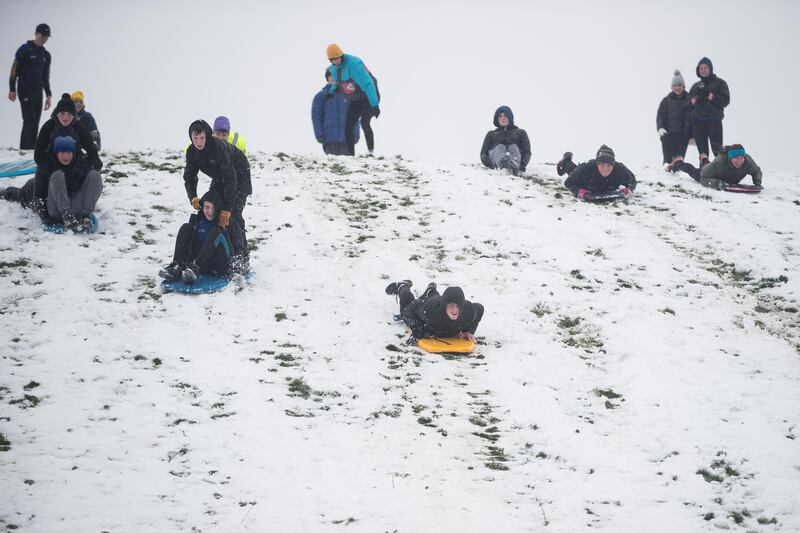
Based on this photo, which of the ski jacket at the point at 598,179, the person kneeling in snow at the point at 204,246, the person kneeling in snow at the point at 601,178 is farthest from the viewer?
the ski jacket at the point at 598,179

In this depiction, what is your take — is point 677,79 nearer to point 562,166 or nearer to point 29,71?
point 562,166

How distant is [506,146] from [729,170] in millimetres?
5038

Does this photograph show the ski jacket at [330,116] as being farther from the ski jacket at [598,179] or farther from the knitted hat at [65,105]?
the knitted hat at [65,105]

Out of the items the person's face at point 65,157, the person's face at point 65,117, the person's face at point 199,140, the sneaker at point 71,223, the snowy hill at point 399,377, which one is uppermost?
the person's face at point 65,117

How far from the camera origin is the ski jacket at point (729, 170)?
15.3 m

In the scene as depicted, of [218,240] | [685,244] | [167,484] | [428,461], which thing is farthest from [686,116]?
[167,484]

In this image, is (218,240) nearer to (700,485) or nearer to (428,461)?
(428,461)

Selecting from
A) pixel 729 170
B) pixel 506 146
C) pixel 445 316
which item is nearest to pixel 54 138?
pixel 445 316

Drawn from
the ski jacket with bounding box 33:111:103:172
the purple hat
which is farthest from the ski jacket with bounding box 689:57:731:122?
the ski jacket with bounding box 33:111:103:172

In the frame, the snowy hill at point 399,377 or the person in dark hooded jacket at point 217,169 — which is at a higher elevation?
the person in dark hooded jacket at point 217,169

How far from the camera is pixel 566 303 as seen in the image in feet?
33.0

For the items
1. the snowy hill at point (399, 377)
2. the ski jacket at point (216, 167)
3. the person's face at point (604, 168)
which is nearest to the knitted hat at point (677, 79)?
the person's face at point (604, 168)

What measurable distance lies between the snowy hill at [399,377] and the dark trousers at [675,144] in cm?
398

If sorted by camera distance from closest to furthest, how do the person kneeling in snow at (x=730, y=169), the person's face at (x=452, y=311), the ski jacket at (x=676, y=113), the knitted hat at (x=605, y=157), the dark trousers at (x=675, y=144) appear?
the person's face at (x=452, y=311)
the knitted hat at (x=605, y=157)
the person kneeling in snow at (x=730, y=169)
the ski jacket at (x=676, y=113)
the dark trousers at (x=675, y=144)
